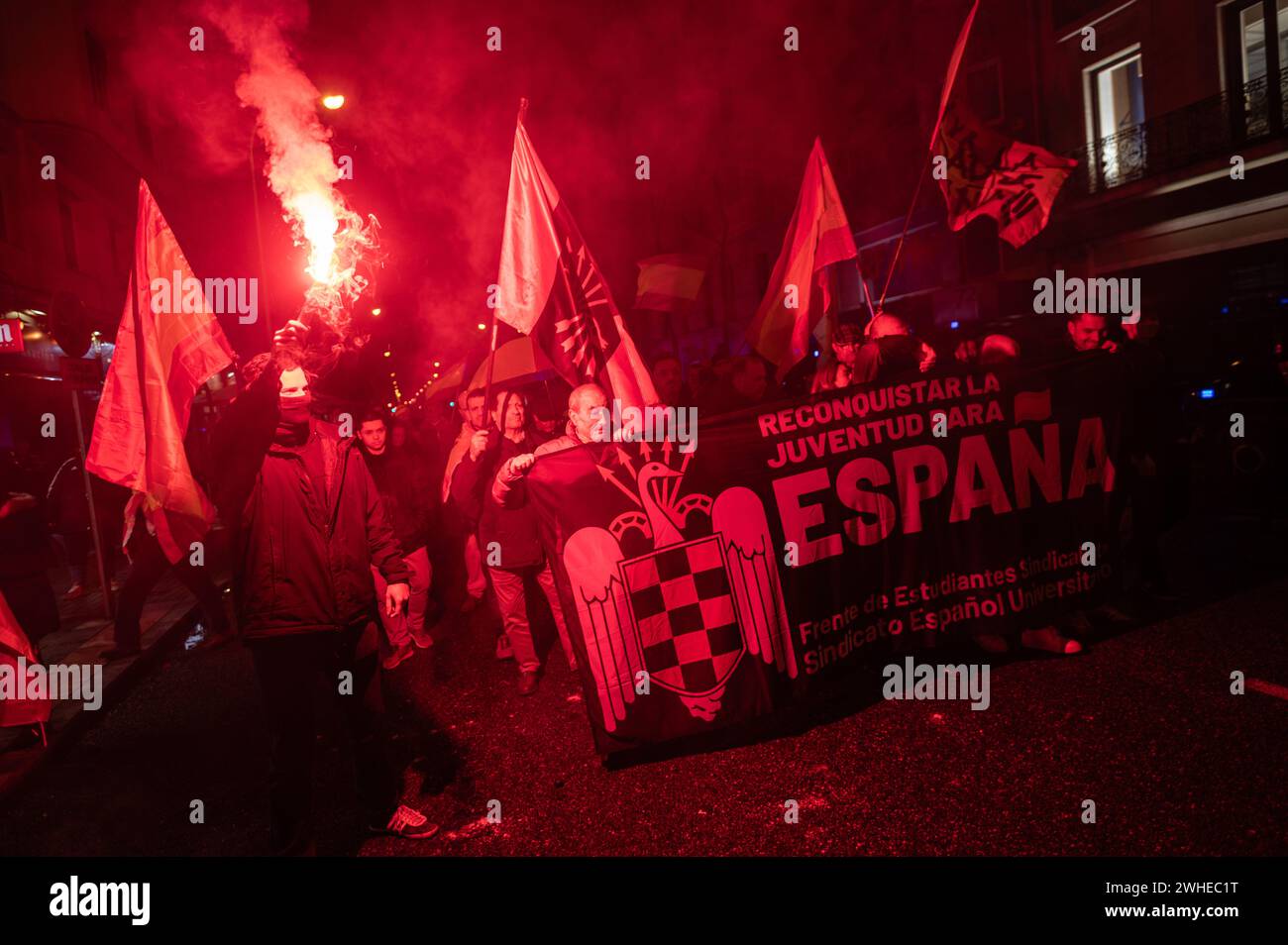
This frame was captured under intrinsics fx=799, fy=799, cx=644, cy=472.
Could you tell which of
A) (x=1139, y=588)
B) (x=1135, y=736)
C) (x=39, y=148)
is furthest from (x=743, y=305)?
(x=1135, y=736)

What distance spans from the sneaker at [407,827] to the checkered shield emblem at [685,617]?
1226 millimetres

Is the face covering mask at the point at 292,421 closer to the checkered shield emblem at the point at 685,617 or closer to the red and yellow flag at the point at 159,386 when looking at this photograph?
the red and yellow flag at the point at 159,386

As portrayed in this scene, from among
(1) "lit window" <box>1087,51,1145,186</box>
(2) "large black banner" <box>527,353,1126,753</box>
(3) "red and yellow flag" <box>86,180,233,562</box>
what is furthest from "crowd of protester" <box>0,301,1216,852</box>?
(1) "lit window" <box>1087,51,1145,186</box>

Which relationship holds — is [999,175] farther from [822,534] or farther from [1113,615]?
[822,534]

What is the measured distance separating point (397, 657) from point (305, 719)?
10.2 feet

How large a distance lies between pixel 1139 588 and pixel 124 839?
640 centimetres

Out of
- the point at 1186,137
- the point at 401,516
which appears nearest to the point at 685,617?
the point at 401,516

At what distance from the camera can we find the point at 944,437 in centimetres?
475

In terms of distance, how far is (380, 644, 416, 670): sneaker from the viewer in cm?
618

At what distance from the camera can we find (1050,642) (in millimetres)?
4945

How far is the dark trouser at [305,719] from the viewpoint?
317cm

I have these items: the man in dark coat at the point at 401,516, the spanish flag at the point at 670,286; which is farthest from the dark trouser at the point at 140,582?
the spanish flag at the point at 670,286

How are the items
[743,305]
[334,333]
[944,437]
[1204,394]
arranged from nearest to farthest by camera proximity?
[334,333]
[944,437]
[1204,394]
[743,305]
